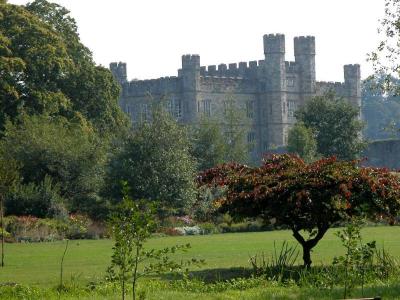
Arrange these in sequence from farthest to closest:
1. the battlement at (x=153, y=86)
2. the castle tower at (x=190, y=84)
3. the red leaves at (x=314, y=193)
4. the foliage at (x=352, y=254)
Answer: the battlement at (x=153, y=86), the castle tower at (x=190, y=84), the red leaves at (x=314, y=193), the foliage at (x=352, y=254)

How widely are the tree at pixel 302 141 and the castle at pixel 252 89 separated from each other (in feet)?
77.5

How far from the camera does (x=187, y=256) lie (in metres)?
24.7

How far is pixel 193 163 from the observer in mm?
46906

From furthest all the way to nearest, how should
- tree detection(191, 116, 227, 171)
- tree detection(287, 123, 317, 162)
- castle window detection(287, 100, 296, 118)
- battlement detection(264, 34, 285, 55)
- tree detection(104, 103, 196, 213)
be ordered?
castle window detection(287, 100, 296, 118) → battlement detection(264, 34, 285, 55) → tree detection(287, 123, 317, 162) → tree detection(191, 116, 227, 171) → tree detection(104, 103, 196, 213)

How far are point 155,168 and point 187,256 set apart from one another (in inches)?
750

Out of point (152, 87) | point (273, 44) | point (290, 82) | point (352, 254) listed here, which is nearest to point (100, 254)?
point (352, 254)

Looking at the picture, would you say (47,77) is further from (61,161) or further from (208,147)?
(208,147)

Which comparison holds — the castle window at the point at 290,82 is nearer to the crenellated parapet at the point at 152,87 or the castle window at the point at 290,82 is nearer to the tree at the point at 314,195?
the crenellated parapet at the point at 152,87

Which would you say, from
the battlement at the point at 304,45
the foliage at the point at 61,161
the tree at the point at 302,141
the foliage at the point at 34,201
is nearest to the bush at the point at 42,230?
the foliage at the point at 34,201

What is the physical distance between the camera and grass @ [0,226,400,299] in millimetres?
15914

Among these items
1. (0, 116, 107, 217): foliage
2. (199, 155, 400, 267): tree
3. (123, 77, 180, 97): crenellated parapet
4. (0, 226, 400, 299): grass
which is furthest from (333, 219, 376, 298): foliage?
(123, 77, 180, 97): crenellated parapet

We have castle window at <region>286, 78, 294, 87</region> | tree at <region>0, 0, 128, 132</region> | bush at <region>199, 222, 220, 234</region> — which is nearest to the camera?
bush at <region>199, 222, 220, 234</region>

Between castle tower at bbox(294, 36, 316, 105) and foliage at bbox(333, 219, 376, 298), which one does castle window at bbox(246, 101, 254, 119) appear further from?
foliage at bbox(333, 219, 376, 298)

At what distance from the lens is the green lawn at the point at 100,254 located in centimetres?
2050
